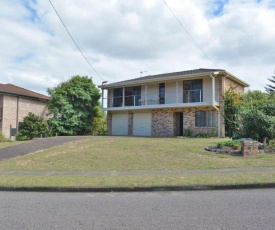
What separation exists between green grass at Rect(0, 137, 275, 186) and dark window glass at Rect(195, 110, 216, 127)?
31.0 ft

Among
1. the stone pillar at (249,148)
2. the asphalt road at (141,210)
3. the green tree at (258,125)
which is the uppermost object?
the green tree at (258,125)

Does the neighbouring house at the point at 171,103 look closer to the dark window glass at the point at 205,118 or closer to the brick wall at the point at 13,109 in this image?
the dark window glass at the point at 205,118

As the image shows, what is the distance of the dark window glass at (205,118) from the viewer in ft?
75.7

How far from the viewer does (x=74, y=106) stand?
29172 millimetres

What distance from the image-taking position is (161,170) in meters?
9.84

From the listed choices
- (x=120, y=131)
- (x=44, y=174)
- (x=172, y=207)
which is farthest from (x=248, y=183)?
(x=120, y=131)

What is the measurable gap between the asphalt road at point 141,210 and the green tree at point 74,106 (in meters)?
21.2

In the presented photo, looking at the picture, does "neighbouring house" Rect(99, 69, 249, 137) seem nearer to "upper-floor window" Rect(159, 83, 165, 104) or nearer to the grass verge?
A: "upper-floor window" Rect(159, 83, 165, 104)

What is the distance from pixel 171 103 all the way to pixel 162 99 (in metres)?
1.29

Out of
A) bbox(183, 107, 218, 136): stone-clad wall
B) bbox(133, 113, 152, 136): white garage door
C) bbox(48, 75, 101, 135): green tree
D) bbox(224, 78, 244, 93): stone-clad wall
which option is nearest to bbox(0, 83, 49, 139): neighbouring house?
bbox(48, 75, 101, 135): green tree

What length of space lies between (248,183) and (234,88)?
17406mm

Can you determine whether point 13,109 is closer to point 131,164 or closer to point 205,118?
point 205,118

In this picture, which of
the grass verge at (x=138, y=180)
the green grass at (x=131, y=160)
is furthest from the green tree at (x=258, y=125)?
the grass verge at (x=138, y=180)

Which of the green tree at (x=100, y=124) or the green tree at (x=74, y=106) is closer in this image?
the green tree at (x=74, y=106)
